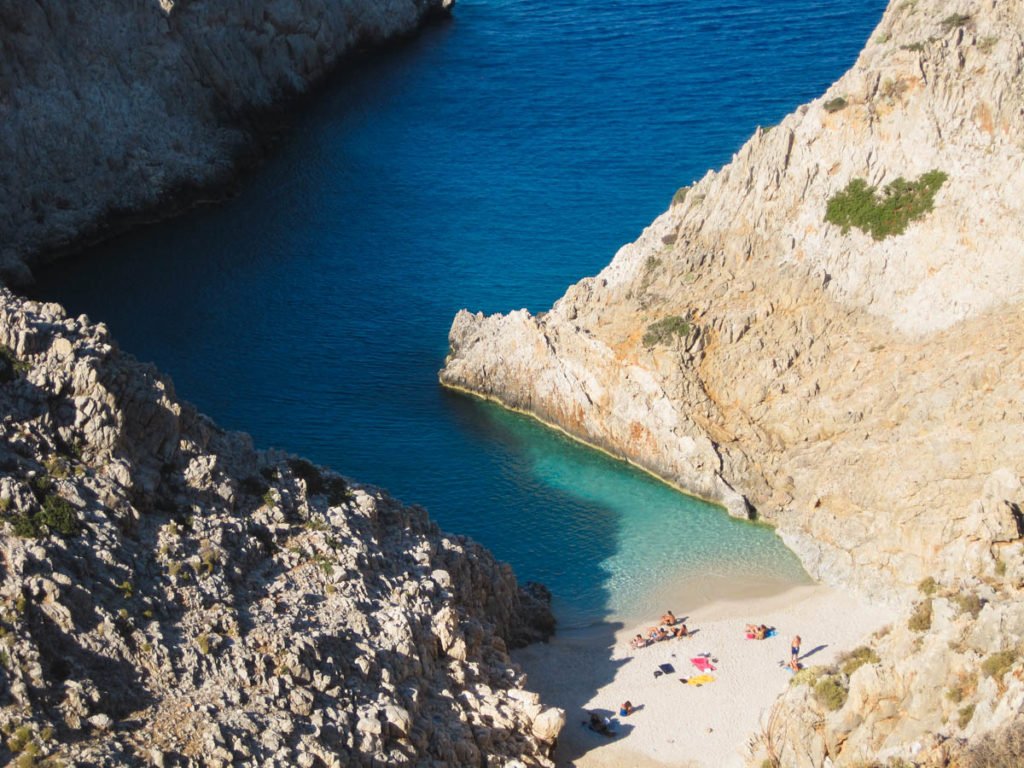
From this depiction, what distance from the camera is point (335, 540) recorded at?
55.8 m

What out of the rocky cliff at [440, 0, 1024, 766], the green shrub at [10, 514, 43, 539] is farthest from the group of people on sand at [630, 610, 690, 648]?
the green shrub at [10, 514, 43, 539]

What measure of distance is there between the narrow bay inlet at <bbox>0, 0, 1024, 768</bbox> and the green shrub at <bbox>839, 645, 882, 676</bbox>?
0.82 feet

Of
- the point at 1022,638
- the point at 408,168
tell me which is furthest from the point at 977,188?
the point at 408,168

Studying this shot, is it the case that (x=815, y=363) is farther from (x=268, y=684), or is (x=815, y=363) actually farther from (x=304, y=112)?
(x=304, y=112)

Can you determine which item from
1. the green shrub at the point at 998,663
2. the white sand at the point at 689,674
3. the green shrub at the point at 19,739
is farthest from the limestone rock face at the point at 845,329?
the green shrub at the point at 19,739

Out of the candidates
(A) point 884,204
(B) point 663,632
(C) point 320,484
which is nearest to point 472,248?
(A) point 884,204

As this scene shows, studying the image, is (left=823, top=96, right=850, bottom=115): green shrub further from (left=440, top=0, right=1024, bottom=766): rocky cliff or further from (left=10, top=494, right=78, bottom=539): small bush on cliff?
(left=10, top=494, right=78, bottom=539): small bush on cliff

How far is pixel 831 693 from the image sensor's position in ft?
157

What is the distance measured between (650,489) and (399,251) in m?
30.4

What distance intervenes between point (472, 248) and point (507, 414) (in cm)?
1986

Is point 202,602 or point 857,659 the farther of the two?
point 202,602

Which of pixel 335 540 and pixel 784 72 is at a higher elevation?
pixel 784 72

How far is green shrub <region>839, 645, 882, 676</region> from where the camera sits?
48.6 m

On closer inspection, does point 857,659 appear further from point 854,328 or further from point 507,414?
point 507,414
